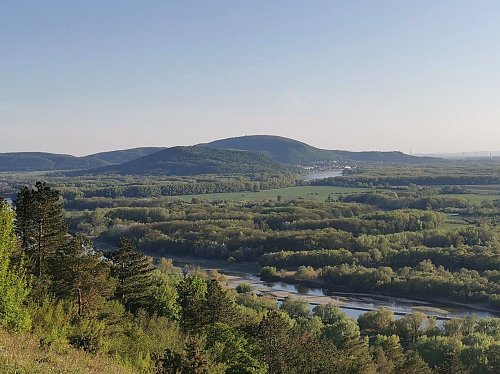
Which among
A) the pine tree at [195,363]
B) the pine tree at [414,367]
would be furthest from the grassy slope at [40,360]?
the pine tree at [414,367]

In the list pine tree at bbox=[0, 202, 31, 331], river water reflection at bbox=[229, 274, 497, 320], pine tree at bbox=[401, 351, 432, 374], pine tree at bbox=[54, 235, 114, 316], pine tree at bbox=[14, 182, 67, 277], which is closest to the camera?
pine tree at bbox=[0, 202, 31, 331]

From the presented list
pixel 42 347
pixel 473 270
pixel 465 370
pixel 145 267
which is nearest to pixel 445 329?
pixel 465 370

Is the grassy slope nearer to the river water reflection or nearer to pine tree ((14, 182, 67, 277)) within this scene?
pine tree ((14, 182, 67, 277))

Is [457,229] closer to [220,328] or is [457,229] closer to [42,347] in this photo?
[220,328]

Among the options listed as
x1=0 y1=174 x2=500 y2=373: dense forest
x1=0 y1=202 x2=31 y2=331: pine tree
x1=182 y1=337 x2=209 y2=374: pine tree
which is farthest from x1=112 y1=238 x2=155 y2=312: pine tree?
x1=182 y1=337 x2=209 y2=374: pine tree

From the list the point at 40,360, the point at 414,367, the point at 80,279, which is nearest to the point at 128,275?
the point at 80,279

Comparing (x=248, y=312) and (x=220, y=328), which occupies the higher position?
(x=220, y=328)

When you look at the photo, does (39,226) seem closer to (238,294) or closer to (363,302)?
(238,294)
